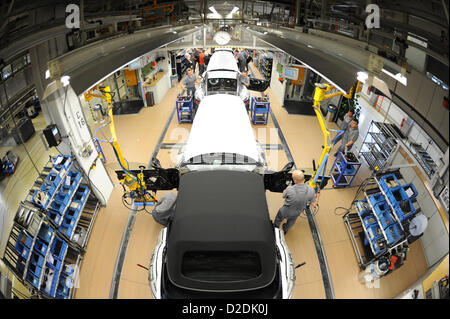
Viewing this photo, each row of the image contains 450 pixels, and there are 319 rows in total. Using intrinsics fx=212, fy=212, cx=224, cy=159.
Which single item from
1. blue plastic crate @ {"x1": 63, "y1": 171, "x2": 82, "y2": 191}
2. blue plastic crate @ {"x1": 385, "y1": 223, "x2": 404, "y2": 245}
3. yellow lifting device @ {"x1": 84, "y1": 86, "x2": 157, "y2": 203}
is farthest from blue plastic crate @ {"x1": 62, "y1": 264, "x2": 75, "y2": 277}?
blue plastic crate @ {"x1": 385, "y1": 223, "x2": 404, "y2": 245}

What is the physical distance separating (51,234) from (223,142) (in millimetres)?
2888

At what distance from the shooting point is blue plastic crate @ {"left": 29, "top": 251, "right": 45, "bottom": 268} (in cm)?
266

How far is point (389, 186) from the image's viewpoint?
3150mm

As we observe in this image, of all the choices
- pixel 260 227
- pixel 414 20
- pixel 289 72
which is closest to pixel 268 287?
pixel 260 227

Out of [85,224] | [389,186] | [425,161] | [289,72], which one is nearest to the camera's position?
[425,161]

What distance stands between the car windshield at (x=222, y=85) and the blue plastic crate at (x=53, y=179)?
4745 millimetres

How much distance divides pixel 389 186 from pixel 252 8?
686cm

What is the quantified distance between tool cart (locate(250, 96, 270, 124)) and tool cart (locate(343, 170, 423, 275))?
3.79 metres

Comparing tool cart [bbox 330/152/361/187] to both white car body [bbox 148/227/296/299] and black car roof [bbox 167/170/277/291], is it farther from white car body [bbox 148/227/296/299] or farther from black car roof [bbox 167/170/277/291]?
black car roof [bbox 167/170/277/291]

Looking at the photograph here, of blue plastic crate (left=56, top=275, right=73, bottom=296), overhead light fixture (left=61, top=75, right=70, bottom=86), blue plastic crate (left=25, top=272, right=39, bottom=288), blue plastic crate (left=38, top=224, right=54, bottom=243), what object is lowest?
blue plastic crate (left=56, top=275, right=73, bottom=296)

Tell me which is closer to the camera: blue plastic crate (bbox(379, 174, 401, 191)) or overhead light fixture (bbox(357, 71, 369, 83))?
overhead light fixture (bbox(357, 71, 369, 83))

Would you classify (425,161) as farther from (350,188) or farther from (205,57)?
(205,57)

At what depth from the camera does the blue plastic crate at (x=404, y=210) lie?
274 cm

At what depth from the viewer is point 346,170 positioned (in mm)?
4484
